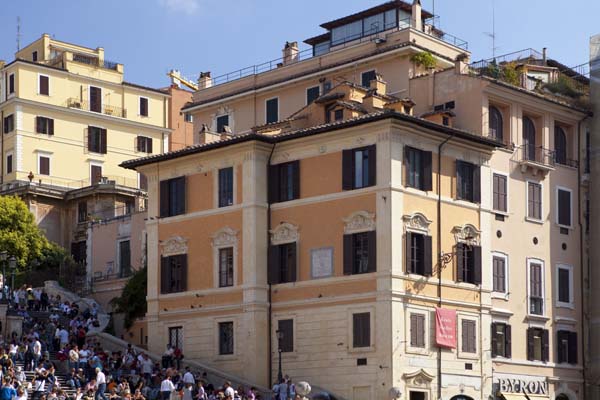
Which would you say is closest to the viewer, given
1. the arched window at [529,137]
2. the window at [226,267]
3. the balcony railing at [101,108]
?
the window at [226,267]

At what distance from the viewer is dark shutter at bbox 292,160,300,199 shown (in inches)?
2266

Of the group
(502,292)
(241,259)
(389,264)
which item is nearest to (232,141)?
(241,259)

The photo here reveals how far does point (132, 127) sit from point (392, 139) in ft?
→ 142

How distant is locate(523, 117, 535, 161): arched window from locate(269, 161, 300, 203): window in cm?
1094

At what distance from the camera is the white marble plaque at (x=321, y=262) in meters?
55.8

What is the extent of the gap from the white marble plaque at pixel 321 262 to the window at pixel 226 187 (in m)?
5.00

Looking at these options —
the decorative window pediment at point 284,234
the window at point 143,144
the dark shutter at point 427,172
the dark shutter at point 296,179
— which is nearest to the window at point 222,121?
the dark shutter at point 296,179

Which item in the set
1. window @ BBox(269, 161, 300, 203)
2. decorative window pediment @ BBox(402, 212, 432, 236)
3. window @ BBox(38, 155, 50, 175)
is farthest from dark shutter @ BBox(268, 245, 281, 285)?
window @ BBox(38, 155, 50, 175)

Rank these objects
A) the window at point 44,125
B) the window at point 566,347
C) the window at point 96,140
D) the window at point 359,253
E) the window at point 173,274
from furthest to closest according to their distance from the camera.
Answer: the window at point 96,140 < the window at point 44,125 < the window at point 566,347 < the window at point 173,274 < the window at point 359,253

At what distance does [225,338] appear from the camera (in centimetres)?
5853

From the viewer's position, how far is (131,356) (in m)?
57.6

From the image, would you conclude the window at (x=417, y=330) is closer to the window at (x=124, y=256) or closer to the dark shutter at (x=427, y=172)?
the dark shutter at (x=427, y=172)

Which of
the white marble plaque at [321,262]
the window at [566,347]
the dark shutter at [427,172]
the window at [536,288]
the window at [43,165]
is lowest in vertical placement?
the window at [566,347]

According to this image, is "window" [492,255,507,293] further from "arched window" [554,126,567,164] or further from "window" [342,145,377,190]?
"window" [342,145,377,190]
